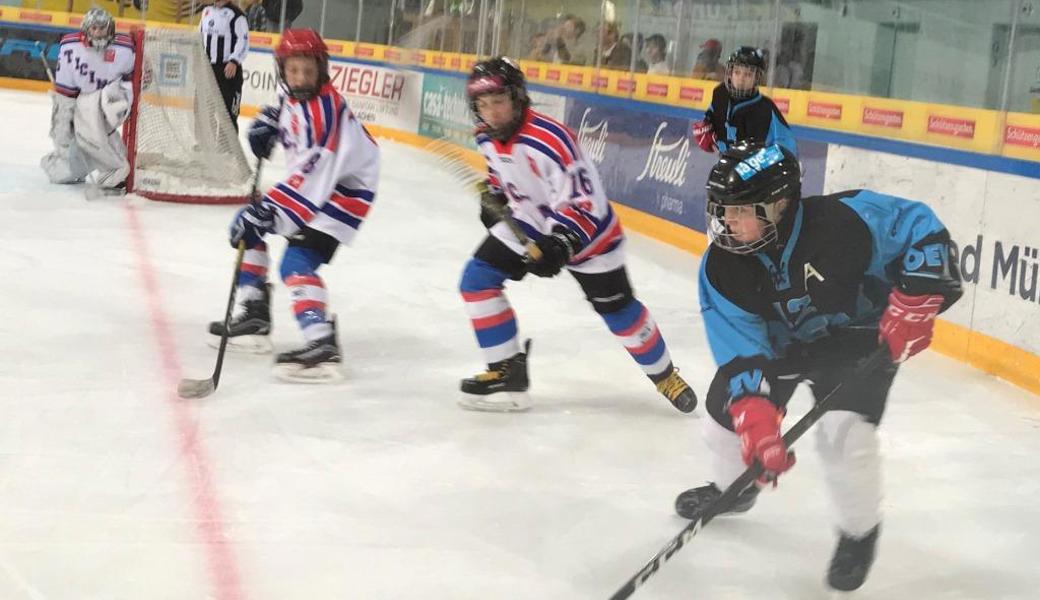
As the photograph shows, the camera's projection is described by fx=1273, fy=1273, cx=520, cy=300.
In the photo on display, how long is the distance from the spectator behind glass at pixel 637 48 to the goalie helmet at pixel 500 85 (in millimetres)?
4360

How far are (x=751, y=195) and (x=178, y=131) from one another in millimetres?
5609

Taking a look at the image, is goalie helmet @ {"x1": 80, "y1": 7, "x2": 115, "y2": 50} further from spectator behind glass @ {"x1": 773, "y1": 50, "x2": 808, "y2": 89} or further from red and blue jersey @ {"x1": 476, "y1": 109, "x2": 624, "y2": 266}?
red and blue jersey @ {"x1": 476, "y1": 109, "x2": 624, "y2": 266}

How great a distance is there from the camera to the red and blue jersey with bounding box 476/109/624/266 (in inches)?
126

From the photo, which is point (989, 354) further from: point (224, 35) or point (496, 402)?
point (224, 35)

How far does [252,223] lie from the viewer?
3.71 m

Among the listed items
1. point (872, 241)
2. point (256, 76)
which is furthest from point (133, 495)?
point (256, 76)

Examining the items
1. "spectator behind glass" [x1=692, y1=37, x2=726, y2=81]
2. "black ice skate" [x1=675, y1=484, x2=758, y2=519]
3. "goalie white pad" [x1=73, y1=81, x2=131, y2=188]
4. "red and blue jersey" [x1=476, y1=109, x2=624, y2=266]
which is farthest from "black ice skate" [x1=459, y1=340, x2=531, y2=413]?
"goalie white pad" [x1=73, y1=81, x2=131, y2=188]

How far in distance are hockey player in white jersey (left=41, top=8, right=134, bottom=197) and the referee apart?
4.25ft

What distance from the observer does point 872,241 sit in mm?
2078

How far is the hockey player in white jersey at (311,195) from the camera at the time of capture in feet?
12.1

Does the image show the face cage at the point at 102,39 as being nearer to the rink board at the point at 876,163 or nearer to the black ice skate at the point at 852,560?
the rink board at the point at 876,163

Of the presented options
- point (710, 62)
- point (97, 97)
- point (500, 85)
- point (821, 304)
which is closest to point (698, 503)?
point (821, 304)

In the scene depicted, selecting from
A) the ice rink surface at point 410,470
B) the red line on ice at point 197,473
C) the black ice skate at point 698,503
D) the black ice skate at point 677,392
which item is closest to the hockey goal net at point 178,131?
the ice rink surface at point 410,470

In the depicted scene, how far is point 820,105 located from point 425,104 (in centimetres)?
583
